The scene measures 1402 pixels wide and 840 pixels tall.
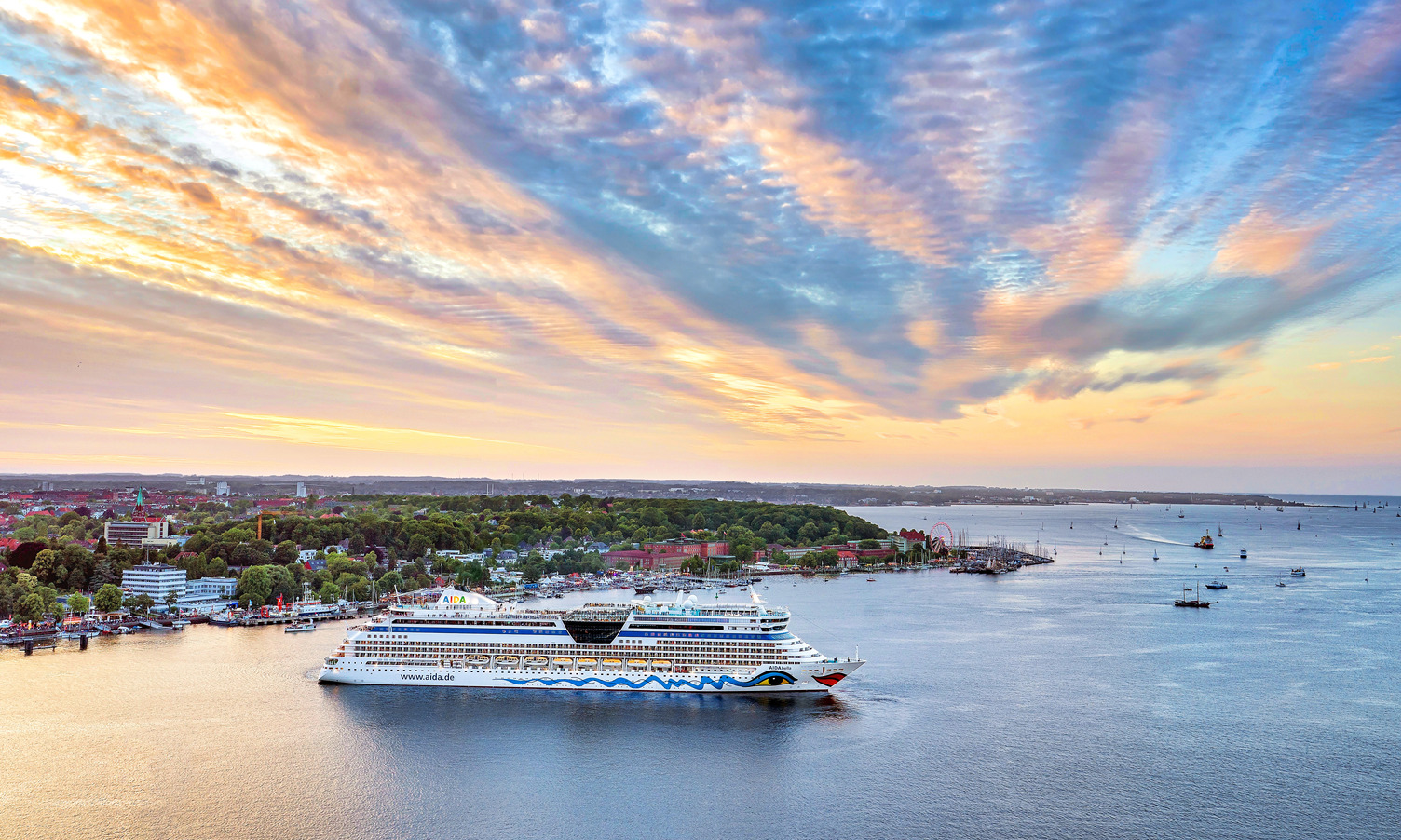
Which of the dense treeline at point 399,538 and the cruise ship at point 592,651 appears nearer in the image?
the cruise ship at point 592,651

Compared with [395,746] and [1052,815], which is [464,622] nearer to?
[395,746]

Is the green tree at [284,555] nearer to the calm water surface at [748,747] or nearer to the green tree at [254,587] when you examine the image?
the green tree at [254,587]

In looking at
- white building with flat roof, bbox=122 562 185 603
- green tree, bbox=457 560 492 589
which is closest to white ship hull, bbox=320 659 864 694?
white building with flat roof, bbox=122 562 185 603

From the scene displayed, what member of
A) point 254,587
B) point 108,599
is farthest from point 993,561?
point 108,599

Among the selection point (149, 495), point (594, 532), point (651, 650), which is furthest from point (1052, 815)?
point (149, 495)

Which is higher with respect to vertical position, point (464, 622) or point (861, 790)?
point (464, 622)

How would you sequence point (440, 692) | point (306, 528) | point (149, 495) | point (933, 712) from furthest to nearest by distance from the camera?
1. point (149, 495)
2. point (306, 528)
3. point (440, 692)
4. point (933, 712)

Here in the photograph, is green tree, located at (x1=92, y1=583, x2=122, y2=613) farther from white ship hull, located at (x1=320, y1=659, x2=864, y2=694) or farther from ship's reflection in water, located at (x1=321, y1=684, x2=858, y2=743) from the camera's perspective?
ship's reflection in water, located at (x1=321, y1=684, x2=858, y2=743)

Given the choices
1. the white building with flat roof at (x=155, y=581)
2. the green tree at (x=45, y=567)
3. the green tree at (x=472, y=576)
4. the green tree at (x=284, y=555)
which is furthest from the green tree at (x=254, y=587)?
the green tree at (x=472, y=576)

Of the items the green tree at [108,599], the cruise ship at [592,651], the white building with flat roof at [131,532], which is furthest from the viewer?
the white building with flat roof at [131,532]
